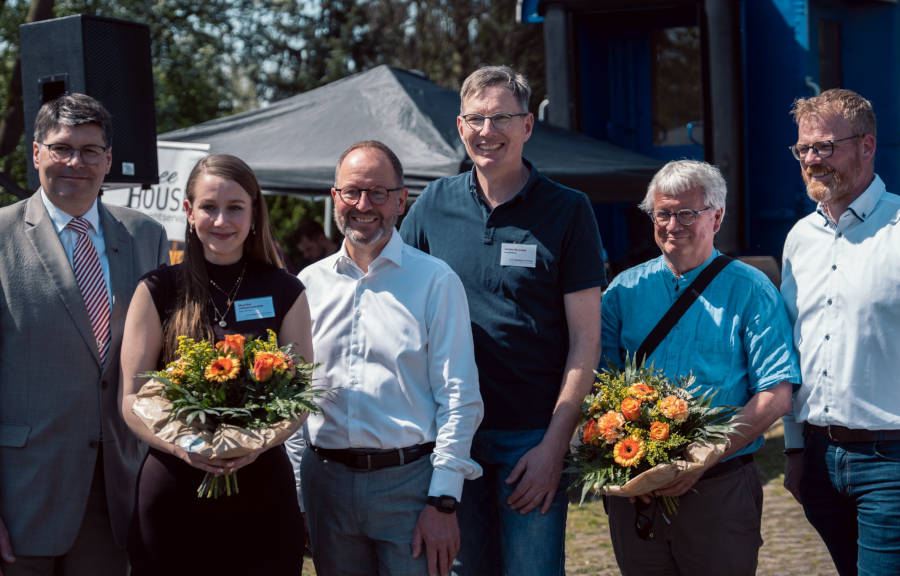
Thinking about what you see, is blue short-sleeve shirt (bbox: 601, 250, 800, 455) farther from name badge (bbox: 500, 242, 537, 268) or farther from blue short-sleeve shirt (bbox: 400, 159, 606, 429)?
name badge (bbox: 500, 242, 537, 268)

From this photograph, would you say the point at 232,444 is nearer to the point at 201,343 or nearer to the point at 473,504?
the point at 201,343

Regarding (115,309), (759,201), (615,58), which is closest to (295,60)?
(615,58)

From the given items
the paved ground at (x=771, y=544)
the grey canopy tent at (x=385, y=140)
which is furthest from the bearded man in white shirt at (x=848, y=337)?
the grey canopy tent at (x=385, y=140)

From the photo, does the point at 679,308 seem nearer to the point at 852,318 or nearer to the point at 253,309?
the point at 852,318

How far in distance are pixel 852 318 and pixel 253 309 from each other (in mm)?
1839

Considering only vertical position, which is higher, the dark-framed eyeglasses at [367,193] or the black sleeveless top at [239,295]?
the dark-framed eyeglasses at [367,193]

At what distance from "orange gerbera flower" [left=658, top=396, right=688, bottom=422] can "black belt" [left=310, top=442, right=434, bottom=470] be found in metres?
0.69

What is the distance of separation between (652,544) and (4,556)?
1969 mm

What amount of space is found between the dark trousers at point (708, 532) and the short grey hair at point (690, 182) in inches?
33.5

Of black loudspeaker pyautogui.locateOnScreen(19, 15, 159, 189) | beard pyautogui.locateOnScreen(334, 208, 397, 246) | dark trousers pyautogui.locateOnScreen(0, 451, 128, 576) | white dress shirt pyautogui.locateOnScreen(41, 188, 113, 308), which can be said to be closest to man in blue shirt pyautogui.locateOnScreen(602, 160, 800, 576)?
beard pyautogui.locateOnScreen(334, 208, 397, 246)

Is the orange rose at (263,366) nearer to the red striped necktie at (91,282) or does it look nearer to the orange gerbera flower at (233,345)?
the orange gerbera flower at (233,345)

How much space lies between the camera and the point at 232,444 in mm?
2537

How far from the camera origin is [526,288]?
10.3 feet

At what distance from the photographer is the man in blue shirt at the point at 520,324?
308 cm
